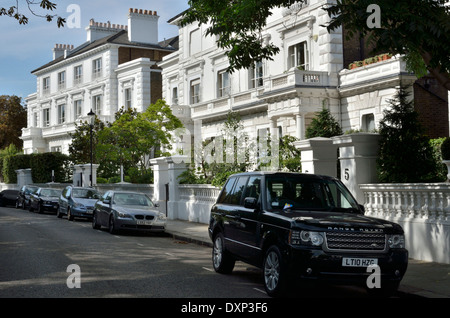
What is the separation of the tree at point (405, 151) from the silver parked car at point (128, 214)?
27.1 feet

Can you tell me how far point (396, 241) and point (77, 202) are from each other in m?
20.1

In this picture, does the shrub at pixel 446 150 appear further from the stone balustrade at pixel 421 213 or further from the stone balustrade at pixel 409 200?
the stone balustrade at pixel 421 213

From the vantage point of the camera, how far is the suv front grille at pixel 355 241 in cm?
865

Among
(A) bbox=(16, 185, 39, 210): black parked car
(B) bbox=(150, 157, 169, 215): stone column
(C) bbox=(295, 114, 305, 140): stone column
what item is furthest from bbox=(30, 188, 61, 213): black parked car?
(C) bbox=(295, 114, 305, 140): stone column

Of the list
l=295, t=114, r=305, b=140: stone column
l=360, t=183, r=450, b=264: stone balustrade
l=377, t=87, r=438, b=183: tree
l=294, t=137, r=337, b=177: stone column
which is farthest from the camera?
l=295, t=114, r=305, b=140: stone column

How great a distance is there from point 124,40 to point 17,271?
46.5 m

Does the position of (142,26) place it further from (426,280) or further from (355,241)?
(355,241)

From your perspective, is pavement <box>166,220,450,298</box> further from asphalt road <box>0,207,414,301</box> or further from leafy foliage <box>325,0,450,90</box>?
leafy foliage <box>325,0,450,90</box>

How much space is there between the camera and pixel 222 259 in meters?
11.3

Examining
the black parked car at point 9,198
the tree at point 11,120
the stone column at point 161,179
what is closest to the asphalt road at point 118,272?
the stone column at point 161,179

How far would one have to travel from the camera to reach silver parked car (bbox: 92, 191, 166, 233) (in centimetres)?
1964

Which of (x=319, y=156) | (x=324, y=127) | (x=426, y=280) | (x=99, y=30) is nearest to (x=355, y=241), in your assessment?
(x=426, y=280)

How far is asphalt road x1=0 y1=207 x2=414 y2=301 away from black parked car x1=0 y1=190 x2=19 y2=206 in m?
26.8
